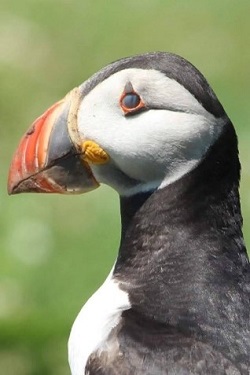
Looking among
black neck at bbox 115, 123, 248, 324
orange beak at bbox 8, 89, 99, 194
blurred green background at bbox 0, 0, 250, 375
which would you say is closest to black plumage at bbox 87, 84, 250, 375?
black neck at bbox 115, 123, 248, 324

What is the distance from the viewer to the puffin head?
448 centimetres

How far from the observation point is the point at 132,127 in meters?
4.55

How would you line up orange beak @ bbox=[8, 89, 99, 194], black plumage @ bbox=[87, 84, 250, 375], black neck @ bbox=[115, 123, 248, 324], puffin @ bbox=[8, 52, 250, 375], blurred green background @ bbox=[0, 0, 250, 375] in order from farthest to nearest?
blurred green background @ bbox=[0, 0, 250, 375] < orange beak @ bbox=[8, 89, 99, 194] < black neck @ bbox=[115, 123, 248, 324] < puffin @ bbox=[8, 52, 250, 375] < black plumage @ bbox=[87, 84, 250, 375]

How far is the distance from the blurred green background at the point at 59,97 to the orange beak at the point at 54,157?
2.32m

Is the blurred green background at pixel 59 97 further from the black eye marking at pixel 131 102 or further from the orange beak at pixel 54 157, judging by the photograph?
the black eye marking at pixel 131 102

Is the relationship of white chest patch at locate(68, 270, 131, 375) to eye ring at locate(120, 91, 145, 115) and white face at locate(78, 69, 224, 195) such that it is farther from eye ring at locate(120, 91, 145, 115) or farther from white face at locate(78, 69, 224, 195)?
eye ring at locate(120, 91, 145, 115)

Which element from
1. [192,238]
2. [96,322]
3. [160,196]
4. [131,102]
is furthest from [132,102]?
[96,322]

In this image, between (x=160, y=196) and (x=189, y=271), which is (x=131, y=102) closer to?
(x=160, y=196)

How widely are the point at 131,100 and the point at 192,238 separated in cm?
50

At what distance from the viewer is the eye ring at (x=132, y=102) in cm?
453

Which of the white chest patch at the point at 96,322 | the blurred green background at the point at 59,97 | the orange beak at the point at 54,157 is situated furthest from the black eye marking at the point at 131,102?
the blurred green background at the point at 59,97

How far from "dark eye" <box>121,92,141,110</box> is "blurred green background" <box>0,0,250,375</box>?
8.92ft

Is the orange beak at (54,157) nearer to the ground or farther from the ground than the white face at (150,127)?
nearer to the ground

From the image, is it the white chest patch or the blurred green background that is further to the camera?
the blurred green background
